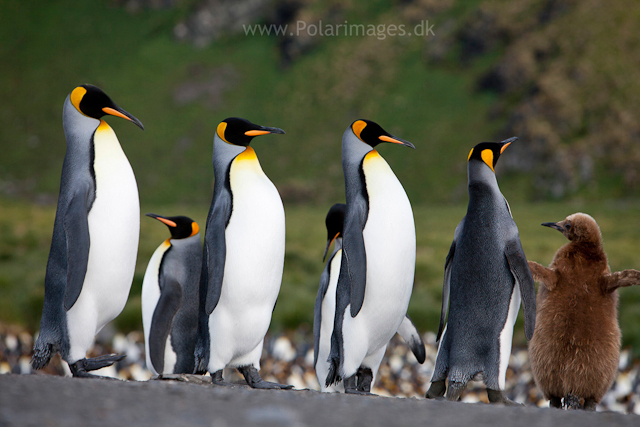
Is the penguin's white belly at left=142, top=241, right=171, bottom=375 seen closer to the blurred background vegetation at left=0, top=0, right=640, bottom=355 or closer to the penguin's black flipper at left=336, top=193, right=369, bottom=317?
the penguin's black flipper at left=336, top=193, right=369, bottom=317

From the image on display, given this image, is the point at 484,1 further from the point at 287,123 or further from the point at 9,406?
the point at 9,406

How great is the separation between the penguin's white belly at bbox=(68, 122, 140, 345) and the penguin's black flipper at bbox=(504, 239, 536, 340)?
8.07 feet

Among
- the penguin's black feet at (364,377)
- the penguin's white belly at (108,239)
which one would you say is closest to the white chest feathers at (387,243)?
the penguin's black feet at (364,377)

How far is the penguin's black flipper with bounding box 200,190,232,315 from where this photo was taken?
3.70 metres

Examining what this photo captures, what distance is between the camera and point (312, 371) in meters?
6.86

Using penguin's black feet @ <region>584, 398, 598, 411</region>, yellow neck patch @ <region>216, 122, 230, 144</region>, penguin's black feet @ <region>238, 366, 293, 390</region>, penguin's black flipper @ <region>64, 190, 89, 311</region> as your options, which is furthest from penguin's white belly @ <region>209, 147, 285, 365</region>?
penguin's black feet @ <region>584, 398, 598, 411</region>

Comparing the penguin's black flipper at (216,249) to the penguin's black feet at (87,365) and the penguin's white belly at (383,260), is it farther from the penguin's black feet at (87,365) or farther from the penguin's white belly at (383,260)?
the penguin's white belly at (383,260)

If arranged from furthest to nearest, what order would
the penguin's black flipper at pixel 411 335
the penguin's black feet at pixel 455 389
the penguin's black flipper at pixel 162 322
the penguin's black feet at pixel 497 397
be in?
the penguin's black flipper at pixel 162 322 → the penguin's black flipper at pixel 411 335 → the penguin's black feet at pixel 455 389 → the penguin's black feet at pixel 497 397

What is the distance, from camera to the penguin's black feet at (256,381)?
12.1 ft

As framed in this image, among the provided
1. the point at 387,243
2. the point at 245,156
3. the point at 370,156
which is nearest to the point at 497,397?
the point at 387,243

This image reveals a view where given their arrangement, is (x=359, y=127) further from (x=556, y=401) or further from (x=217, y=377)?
(x=556, y=401)

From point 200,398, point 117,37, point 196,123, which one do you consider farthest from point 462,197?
point 117,37

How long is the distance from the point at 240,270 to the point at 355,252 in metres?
0.78

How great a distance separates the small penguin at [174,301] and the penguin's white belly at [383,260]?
164 cm
